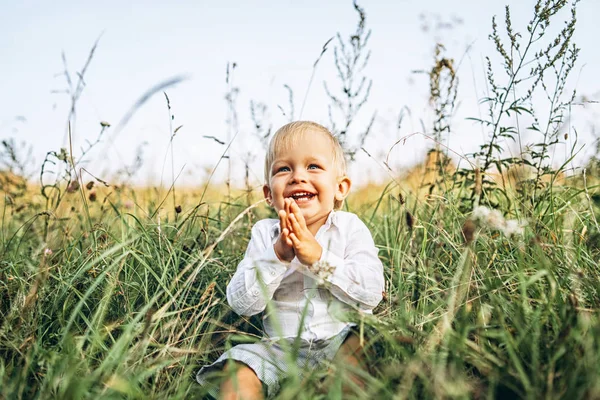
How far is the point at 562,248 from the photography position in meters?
2.36

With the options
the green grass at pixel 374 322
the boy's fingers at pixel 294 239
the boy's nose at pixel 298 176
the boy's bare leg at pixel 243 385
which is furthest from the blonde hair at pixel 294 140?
the boy's bare leg at pixel 243 385

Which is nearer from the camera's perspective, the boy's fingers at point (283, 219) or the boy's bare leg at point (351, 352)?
the boy's bare leg at point (351, 352)

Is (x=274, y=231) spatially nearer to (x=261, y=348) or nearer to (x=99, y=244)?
(x=261, y=348)

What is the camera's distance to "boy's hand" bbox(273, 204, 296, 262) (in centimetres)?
207

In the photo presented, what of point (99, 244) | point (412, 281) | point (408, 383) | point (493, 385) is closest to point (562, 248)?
point (412, 281)

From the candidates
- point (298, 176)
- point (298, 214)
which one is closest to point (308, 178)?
point (298, 176)

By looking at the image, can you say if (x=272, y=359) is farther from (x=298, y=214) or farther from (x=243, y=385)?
(x=298, y=214)

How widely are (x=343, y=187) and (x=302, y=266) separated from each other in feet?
1.64

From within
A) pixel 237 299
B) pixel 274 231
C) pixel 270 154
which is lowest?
pixel 237 299

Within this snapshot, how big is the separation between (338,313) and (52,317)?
1305 mm

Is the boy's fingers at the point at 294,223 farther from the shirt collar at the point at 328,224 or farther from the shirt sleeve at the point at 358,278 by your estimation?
the shirt collar at the point at 328,224

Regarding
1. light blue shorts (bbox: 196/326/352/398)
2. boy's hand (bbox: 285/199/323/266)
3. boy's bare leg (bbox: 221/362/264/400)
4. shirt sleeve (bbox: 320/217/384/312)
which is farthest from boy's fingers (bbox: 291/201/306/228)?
boy's bare leg (bbox: 221/362/264/400)

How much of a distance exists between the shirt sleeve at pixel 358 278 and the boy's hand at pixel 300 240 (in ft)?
0.18

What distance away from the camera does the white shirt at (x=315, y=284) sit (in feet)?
7.18
